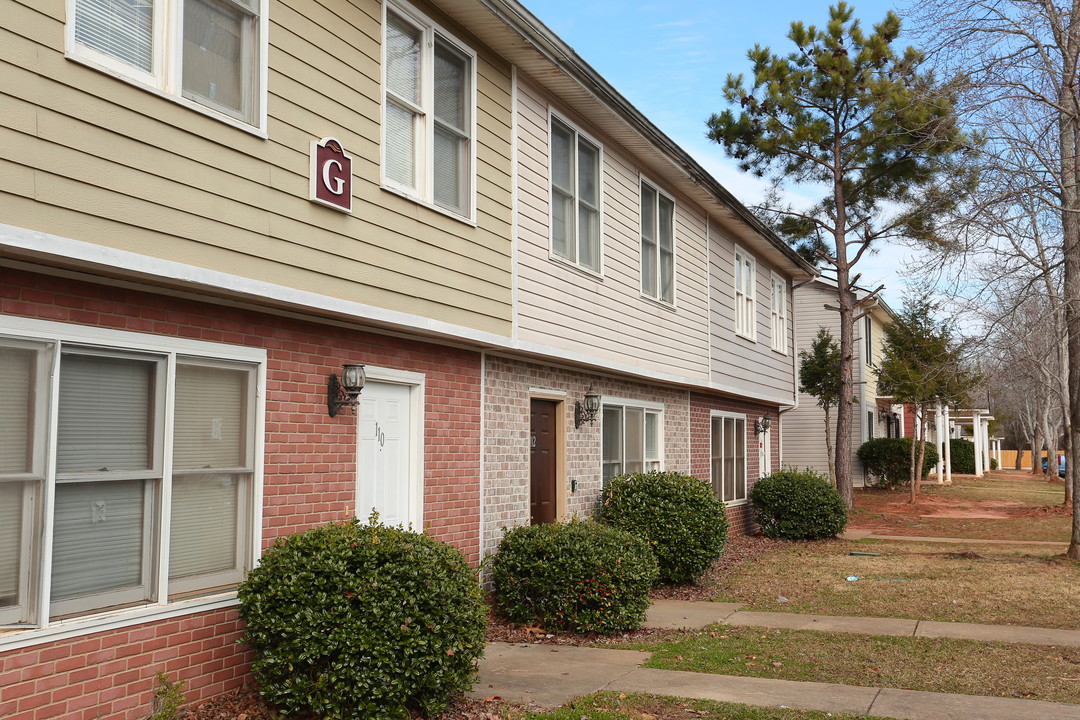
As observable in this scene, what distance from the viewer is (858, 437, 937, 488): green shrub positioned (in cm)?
3425

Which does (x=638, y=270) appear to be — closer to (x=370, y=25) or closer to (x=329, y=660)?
(x=370, y=25)

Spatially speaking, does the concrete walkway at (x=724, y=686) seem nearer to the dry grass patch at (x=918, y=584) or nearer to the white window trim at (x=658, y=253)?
the dry grass patch at (x=918, y=584)

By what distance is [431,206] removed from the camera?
333 inches

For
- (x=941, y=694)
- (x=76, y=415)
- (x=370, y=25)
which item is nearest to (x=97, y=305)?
(x=76, y=415)

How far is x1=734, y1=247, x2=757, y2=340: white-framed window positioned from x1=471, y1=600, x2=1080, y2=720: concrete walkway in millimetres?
9515

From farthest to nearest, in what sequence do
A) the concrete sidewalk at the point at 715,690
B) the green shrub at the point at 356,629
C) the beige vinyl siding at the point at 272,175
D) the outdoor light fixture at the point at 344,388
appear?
the outdoor light fixture at the point at 344,388
the concrete sidewalk at the point at 715,690
the green shrub at the point at 356,629
the beige vinyl siding at the point at 272,175

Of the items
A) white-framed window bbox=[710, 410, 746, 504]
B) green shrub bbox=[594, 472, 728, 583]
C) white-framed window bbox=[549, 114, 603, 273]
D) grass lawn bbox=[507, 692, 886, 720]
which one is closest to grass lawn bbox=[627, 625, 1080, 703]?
grass lawn bbox=[507, 692, 886, 720]

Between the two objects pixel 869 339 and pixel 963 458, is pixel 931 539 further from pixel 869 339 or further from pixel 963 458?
pixel 963 458

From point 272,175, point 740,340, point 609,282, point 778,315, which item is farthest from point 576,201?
point 778,315

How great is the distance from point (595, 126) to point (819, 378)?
2077 centimetres

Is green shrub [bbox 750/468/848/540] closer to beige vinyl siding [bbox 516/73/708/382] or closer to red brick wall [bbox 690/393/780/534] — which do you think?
red brick wall [bbox 690/393/780/534]

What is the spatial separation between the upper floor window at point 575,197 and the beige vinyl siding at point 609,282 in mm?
166

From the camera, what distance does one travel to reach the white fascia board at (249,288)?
4.96 metres

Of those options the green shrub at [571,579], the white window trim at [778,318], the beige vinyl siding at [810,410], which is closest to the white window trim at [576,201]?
the green shrub at [571,579]
